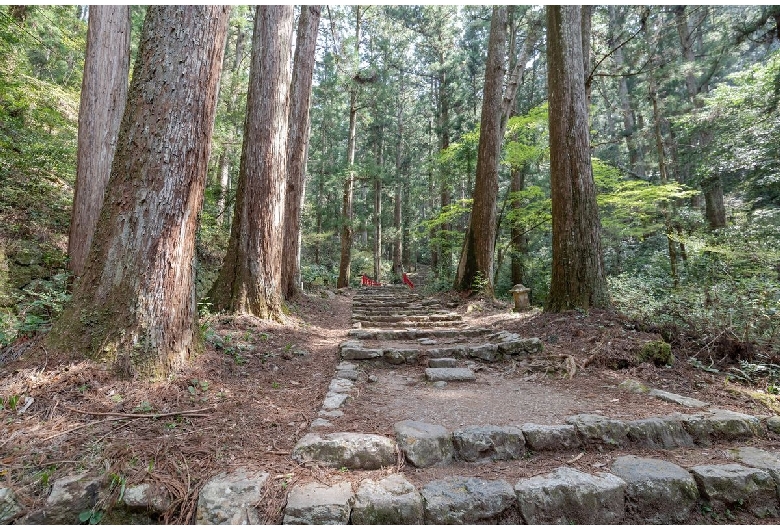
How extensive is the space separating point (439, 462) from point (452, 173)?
38.9 feet

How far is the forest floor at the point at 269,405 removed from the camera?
1.99m

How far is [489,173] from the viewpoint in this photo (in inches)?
373

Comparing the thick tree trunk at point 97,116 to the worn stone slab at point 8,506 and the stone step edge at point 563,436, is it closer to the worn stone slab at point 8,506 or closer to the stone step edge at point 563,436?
the worn stone slab at point 8,506

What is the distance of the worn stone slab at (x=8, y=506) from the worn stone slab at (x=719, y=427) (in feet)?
13.2

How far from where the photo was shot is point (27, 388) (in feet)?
8.02

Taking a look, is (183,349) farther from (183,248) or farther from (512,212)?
(512,212)

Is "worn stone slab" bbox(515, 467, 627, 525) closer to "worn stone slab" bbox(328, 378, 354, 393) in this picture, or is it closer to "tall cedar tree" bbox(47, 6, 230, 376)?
"worn stone slab" bbox(328, 378, 354, 393)

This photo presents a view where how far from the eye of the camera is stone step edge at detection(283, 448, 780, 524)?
1.88 meters

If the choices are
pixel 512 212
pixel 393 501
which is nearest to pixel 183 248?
pixel 393 501

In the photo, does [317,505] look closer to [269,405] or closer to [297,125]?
[269,405]

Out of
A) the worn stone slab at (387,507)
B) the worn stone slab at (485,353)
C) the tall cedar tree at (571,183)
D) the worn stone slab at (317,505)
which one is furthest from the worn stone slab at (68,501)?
the tall cedar tree at (571,183)

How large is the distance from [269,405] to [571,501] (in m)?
2.16

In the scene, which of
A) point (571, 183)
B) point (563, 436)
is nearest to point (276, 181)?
point (571, 183)

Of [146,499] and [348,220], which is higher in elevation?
[348,220]
